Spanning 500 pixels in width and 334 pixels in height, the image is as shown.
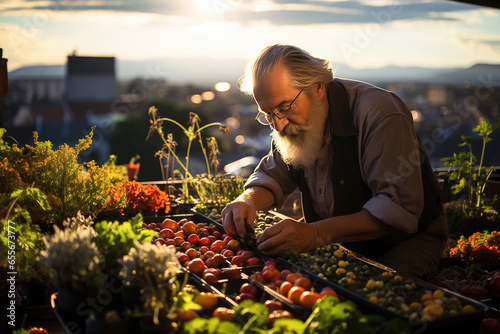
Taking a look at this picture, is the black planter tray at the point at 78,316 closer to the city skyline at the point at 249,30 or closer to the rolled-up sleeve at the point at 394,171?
the rolled-up sleeve at the point at 394,171

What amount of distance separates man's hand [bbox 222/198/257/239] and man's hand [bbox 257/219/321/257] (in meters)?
0.25

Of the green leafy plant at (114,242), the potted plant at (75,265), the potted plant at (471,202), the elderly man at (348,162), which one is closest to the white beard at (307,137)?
the elderly man at (348,162)

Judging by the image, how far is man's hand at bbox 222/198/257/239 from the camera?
221cm

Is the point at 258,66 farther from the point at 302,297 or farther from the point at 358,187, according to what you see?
the point at 302,297

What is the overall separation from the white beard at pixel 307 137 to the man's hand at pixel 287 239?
47cm

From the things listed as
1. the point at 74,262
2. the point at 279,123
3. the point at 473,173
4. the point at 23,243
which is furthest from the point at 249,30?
the point at 74,262

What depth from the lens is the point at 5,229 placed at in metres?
1.62

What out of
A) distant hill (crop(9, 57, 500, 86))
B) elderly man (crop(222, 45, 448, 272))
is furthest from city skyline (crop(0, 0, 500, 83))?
elderly man (crop(222, 45, 448, 272))

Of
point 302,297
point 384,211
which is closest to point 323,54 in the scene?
point 384,211

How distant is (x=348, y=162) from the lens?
2283mm

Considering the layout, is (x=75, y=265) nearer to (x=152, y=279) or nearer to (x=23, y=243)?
(x=152, y=279)

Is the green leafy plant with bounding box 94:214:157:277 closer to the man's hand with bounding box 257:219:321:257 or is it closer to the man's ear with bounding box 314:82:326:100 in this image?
the man's hand with bounding box 257:219:321:257

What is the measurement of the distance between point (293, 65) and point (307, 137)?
1.13 ft

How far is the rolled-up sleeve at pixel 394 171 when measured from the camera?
1.98 meters
